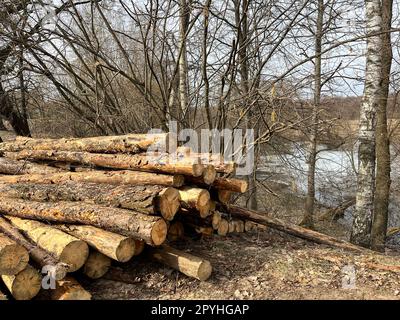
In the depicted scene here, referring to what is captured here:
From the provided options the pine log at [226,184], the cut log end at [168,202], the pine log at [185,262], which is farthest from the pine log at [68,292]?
the pine log at [226,184]

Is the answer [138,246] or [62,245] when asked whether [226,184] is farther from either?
[62,245]

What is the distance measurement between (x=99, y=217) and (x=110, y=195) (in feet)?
1.09

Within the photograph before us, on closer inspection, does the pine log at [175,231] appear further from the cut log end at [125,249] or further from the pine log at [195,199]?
the cut log end at [125,249]

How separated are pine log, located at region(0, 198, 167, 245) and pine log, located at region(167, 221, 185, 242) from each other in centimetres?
72

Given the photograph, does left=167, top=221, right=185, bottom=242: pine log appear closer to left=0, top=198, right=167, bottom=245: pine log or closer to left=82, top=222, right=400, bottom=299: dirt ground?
left=82, top=222, right=400, bottom=299: dirt ground

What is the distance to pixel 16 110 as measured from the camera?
1016 cm

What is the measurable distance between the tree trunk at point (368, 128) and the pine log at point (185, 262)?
140 inches

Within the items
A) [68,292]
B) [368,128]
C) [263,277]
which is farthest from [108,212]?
[368,128]

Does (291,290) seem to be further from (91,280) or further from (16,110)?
(16,110)

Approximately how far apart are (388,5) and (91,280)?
5853mm

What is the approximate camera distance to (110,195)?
3438mm
